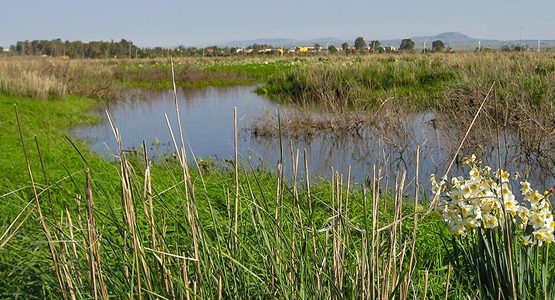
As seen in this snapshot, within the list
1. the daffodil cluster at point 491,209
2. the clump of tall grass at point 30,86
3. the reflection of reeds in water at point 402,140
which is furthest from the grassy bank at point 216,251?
the clump of tall grass at point 30,86

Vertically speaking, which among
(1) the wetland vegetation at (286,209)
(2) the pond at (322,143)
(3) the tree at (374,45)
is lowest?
(2) the pond at (322,143)

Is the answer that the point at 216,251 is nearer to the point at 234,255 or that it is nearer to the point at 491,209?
the point at 234,255

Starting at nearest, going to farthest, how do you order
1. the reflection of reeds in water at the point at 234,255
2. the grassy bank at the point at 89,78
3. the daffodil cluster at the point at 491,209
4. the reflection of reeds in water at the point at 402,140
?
the reflection of reeds in water at the point at 234,255, the daffodil cluster at the point at 491,209, the reflection of reeds in water at the point at 402,140, the grassy bank at the point at 89,78

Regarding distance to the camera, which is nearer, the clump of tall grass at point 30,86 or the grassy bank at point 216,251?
the grassy bank at point 216,251

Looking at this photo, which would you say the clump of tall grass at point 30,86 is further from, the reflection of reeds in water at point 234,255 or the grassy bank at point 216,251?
the reflection of reeds in water at point 234,255

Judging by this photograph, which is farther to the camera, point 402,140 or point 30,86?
point 30,86

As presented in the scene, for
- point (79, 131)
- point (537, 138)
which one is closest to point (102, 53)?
point (79, 131)

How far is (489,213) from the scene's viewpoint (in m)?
2.54

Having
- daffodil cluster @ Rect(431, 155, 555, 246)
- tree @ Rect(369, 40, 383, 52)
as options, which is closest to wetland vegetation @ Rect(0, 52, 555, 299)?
daffodil cluster @ Rect(431, 155, 555, 246)

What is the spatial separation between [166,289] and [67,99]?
17483mm

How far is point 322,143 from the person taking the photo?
11516mm

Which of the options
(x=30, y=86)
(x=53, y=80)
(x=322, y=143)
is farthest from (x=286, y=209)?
(x=53, y=80)

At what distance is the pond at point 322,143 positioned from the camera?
28.9 feet

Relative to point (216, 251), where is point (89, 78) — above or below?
above
